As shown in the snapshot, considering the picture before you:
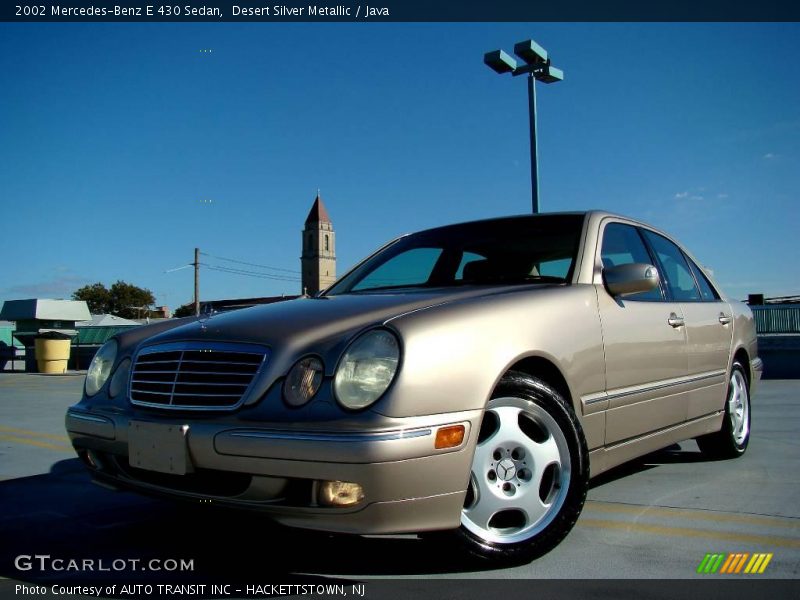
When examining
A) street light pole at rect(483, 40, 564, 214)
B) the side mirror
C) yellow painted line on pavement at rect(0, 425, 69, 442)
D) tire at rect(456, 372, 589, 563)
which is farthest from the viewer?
street light pole at rect(483, 40, 564, 214)

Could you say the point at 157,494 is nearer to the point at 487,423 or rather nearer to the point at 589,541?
the point at 487,423

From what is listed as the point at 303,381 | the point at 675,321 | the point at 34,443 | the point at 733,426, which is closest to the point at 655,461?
the point at 733,426

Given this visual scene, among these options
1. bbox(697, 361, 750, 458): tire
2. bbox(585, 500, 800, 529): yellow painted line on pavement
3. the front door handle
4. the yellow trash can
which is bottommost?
the yellow trash can

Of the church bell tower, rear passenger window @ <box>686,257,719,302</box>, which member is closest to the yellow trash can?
rear passenger window @ <box>686,257,719,302</box>

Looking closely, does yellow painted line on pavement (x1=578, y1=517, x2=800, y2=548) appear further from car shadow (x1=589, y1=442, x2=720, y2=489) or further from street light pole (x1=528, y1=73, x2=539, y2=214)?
street light pole (x1=528, y1=73, x2=539, y2=214)

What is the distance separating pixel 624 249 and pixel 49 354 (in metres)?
22.2

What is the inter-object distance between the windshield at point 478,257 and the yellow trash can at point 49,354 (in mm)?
21050

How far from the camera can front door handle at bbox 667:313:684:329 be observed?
12.4 feet

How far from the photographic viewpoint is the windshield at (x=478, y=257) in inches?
141

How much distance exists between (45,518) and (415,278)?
2.22m

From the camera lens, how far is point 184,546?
2.98 metres

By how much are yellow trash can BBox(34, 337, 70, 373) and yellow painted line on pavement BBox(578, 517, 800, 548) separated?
22391mm

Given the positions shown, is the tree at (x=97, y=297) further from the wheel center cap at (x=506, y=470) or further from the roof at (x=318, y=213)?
the wheel center cap at (x=506, y=470)

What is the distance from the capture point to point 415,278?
12.8ft
